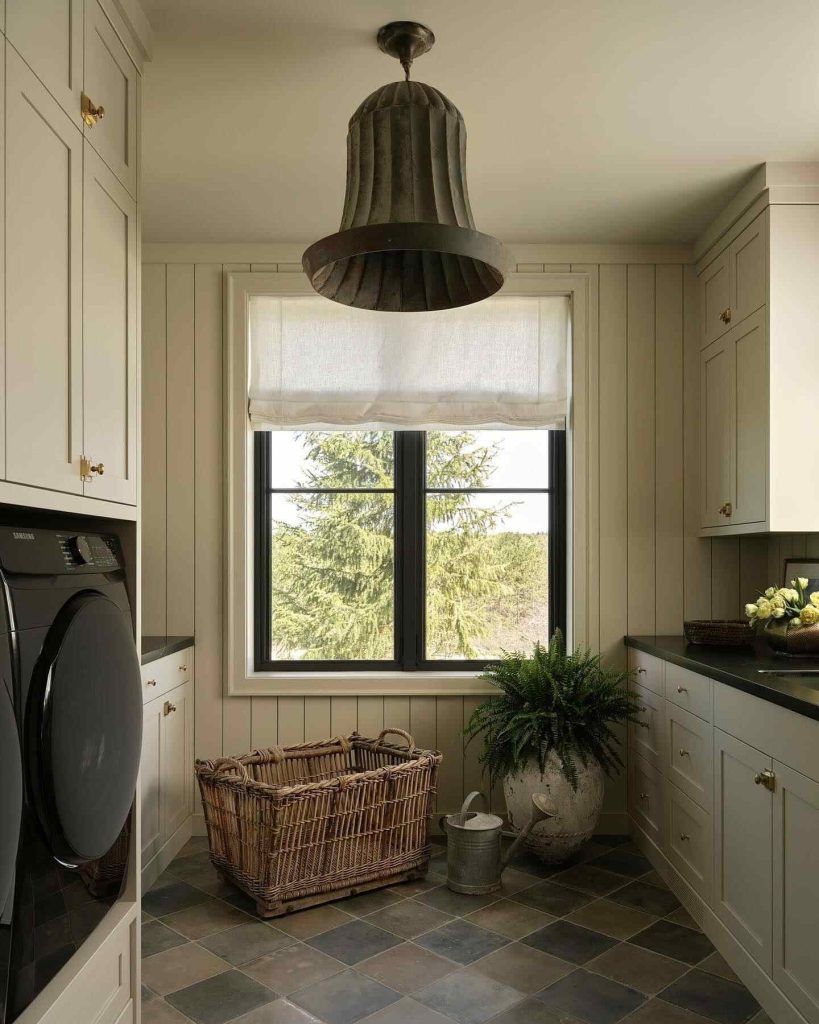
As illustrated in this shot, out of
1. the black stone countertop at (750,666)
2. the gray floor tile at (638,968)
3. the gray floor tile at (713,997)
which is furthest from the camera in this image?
the gray floor tile at (638,968)

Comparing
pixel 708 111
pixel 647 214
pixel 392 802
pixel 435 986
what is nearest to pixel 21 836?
pixel 435 986

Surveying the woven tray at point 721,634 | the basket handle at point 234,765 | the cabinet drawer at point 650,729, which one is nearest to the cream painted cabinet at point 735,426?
the woven tray at point 721,634

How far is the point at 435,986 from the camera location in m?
2.48

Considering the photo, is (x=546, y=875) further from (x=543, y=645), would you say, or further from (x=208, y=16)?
(x=208, y=16)

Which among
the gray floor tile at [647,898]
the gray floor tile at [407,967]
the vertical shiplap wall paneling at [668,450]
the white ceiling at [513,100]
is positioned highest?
the white ceiling at [513,100]

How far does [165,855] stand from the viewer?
3367 mm

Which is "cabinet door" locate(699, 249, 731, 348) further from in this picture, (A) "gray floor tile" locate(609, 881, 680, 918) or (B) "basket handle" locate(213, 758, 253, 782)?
(B) "basket handle" locate(213, 758, 253, 782)

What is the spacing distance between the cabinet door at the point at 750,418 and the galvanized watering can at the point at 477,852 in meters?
1.29

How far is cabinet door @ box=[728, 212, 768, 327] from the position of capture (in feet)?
10.1

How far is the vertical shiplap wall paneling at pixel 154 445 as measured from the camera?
3.81m

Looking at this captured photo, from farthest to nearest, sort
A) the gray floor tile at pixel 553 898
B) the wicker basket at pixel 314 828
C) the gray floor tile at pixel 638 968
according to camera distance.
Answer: the gray floor tile at pixel 553 898 → the wicker basket at pixel 314 828 → the gray floor tile at pixel 638 968

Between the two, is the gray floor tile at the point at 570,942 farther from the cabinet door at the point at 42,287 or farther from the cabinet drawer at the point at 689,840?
the cabinet door at the point at 42,287

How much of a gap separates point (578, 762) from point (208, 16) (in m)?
2.68

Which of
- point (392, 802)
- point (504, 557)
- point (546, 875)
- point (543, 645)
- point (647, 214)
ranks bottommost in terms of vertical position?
point (546, 875)
